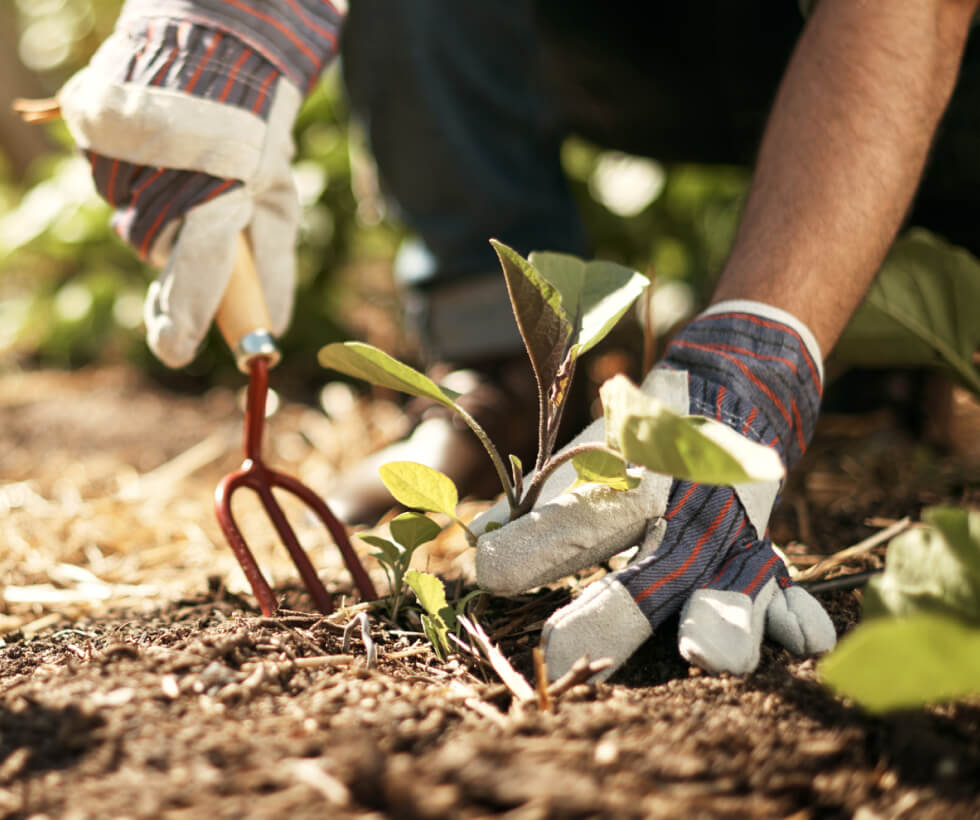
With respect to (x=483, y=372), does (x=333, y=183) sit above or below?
above

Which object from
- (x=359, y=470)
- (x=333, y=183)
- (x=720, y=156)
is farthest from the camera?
(x=333, y=183)

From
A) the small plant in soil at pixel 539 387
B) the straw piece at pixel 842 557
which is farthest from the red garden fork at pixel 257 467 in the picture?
the straw piece at pixel 842 557

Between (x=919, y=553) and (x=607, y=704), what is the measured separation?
0.79 ft

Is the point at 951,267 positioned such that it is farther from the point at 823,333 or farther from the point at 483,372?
the point at 483,372

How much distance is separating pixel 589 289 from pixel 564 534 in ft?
0.78

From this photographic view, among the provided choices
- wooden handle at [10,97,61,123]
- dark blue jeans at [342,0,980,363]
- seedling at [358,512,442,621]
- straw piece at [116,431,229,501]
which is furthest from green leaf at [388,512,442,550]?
straw piece at [116,431,229,501]

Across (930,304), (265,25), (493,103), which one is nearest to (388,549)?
(265,25)

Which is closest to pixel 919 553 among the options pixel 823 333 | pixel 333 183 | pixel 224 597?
pixel 823 333

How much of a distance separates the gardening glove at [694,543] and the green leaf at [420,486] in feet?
0.17

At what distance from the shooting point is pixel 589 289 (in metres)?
0.78

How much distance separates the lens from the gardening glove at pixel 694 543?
0.66 metres

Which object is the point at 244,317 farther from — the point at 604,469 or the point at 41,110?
the point at 604,469

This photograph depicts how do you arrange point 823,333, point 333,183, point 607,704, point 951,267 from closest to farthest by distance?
point 607,704 → point 823,333 → point 951,267 → point 333,183

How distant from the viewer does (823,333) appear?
0.85 meters
